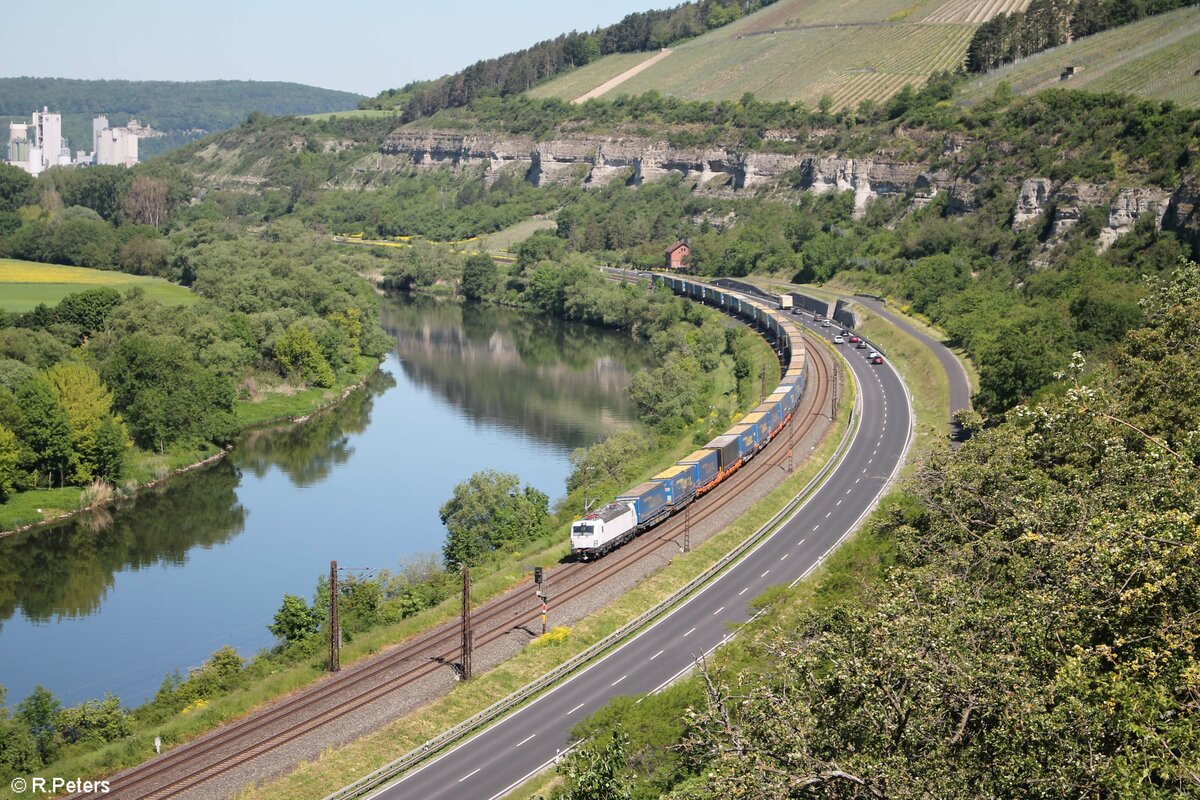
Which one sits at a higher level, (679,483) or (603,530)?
(679,483)

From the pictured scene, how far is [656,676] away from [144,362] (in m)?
45.1

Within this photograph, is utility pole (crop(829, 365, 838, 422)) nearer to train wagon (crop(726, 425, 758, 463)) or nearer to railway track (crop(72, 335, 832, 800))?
train wagon (crop(726, 425, 758, 463))

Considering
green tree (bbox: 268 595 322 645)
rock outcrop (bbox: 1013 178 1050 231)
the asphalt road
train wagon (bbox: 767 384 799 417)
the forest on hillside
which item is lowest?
green tree (bbox: 268 595 322 645)

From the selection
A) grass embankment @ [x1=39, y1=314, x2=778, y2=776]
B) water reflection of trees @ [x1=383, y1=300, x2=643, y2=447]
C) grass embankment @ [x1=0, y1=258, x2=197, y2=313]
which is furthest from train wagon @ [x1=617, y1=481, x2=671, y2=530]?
grass embankment @ [x1=0, y1=258, x2=197, y2=313]

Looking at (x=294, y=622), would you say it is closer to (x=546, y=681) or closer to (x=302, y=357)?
(x=546, y=681)

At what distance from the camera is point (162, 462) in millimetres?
67438

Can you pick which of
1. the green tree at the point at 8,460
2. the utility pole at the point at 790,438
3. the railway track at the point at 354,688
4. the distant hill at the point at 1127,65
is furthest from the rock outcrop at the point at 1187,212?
the green tree at the point at 8,460

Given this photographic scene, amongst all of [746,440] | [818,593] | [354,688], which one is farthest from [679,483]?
[354,688]

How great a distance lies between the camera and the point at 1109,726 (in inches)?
691

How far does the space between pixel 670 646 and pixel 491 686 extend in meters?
6.01

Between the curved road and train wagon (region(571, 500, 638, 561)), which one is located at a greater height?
train wagon (region(571, 500, 638, 561))

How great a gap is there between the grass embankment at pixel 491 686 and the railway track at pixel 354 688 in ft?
4.56

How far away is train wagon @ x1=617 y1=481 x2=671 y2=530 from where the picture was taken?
47938 millimetres

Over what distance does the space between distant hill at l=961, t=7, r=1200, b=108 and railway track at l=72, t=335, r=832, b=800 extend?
69.5 meters
